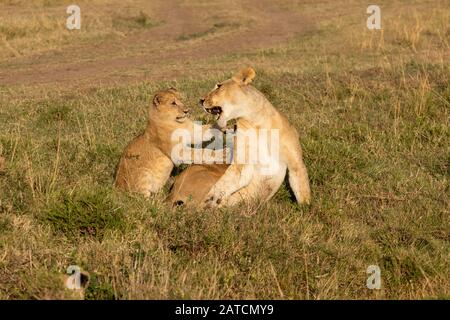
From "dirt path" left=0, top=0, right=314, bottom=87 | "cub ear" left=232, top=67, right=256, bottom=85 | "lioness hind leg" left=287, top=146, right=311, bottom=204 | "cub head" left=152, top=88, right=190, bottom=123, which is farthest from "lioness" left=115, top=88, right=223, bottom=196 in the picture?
"dirt path" left=0, top=0, right=314, bottom=87

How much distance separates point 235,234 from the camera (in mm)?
5453

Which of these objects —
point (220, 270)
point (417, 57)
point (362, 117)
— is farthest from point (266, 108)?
point (417, 57)

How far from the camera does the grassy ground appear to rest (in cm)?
486

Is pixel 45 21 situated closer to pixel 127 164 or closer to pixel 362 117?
pixel 362 117

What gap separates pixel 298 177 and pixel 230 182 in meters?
0.58

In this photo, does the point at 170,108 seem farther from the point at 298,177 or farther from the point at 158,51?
the point at 158,51

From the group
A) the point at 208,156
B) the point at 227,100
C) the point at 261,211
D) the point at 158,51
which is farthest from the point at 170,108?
the point at 158,51

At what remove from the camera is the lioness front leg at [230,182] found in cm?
630

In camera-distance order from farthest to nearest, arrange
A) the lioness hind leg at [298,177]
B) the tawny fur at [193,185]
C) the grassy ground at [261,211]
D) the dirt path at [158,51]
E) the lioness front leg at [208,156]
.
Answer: the dirt path at [158,51]
the lioness front leg at [208,156]
the tawny fur at [193,185]
the lioness hind leg at [298,177]
the grassy ground at [261,211]

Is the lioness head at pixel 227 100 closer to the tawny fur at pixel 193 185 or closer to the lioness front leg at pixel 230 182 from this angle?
the lioness front leg at pixel 230 182

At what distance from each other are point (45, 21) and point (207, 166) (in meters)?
17.5

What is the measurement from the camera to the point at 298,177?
6340 mm

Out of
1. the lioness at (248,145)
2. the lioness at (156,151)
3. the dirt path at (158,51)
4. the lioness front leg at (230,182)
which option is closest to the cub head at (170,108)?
the lioness at (156,151)

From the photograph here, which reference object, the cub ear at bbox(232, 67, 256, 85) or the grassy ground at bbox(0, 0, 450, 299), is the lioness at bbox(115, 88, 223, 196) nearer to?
the grassy ground at bbox(0, 0, 450, 299)
